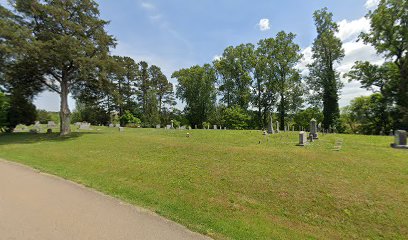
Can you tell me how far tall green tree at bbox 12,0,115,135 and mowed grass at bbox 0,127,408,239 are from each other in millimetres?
11611

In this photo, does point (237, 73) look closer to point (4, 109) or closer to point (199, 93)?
point (199, 93)

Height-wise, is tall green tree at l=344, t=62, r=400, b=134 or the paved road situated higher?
tall green tree at l=344, t=62, r=400, b=134

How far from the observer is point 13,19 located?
21.9m

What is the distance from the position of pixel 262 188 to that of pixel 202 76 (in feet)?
154

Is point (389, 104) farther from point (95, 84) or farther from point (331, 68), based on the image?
point (95, 84)

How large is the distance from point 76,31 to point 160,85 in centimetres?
4220

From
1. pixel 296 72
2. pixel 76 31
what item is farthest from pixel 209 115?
pixel 76 31

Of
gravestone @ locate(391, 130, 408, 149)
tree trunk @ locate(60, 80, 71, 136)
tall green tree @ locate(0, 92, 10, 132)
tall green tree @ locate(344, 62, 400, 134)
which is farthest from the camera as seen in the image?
tall green tree @ locate(344, 62, 400, 134)

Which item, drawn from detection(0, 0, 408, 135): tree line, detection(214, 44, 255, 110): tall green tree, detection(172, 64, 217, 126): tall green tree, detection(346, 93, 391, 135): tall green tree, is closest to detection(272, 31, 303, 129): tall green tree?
detection(0, 0, 408, 135): tree line

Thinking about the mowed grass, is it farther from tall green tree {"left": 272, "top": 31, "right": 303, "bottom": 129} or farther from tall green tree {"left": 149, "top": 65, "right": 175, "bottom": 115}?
tall green tree {"left": 149, "top": 65, "right": 175, "bottom": 115}

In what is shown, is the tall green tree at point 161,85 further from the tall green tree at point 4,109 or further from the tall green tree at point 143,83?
the tall green tree at point 4,109

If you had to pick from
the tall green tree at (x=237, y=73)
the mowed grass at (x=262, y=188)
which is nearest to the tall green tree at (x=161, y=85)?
the tall green tree at (x=237, y=73)

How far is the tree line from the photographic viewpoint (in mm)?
22156

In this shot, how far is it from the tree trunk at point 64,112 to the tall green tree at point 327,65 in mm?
37848
